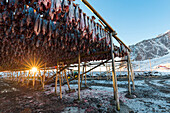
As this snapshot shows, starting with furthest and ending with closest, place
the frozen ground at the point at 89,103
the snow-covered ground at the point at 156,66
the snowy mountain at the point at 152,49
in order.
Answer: the snowy mountain at the point at 152,49, the snow-covered ground at the point at 156,66, the frozen ground at the point at 89,103

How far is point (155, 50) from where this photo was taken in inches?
3556

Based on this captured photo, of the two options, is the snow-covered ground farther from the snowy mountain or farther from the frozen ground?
the frozen ground

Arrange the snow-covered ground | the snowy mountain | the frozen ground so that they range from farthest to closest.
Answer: the snowy mountain < the snow-covered ground < the frozen ground

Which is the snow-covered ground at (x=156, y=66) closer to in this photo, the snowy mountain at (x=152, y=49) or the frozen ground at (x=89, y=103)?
the snowy mountain at (x=152, y=49)

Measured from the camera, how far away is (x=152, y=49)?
9244cm

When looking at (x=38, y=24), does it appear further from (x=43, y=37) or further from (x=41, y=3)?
(x=43, y=37)

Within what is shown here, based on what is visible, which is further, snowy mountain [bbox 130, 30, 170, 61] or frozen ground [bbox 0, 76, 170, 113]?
snowy mountain [bbox 130, 30, 170, 61]

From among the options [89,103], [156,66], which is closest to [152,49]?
[156,66]

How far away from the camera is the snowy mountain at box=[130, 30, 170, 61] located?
288ft

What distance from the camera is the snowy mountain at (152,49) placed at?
87.8 metres

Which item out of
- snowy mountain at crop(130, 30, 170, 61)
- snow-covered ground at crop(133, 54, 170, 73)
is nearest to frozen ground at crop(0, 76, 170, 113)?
snow-covered ground at crop(133, 54, 170, 73)

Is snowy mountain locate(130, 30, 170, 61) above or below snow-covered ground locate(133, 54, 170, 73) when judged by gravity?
above

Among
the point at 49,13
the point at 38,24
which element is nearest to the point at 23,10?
the point at 38,24

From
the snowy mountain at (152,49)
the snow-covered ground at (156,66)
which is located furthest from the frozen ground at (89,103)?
the snowy mountain at (152,49)
